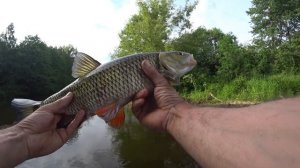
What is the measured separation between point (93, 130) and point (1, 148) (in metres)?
18.1

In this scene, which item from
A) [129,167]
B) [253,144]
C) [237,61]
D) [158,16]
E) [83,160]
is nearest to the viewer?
[253,144]

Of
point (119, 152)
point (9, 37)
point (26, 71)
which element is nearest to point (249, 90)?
point (119, 152)

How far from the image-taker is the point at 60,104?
3.38 metres

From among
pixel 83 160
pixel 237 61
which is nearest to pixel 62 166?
pixel 83 160

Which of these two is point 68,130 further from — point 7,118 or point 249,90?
point 7,118

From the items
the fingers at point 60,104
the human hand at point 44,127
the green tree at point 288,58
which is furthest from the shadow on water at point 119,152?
the green tree at point 288,58

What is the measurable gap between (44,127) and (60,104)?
0.88 feet

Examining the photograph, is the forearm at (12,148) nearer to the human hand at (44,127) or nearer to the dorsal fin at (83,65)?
the human hand at (44,127)

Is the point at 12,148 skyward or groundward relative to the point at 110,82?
groundward

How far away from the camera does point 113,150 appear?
15422 mm

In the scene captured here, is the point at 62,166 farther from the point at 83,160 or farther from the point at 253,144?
the point at 253,144

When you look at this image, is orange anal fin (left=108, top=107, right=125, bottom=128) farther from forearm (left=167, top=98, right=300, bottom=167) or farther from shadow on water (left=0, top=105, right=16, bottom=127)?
shadow on water (left=0, top=105, right=16, bottom=127)

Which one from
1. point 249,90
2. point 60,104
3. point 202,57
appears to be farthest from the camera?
point 202,57

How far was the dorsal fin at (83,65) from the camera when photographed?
353 centimetres
